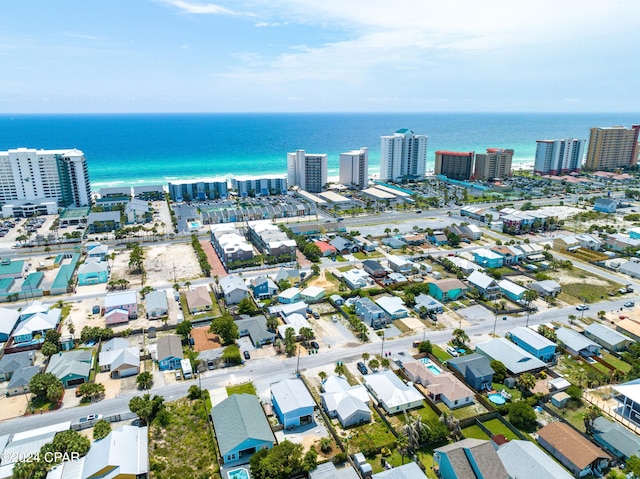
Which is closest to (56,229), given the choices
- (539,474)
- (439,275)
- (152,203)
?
(152,203)

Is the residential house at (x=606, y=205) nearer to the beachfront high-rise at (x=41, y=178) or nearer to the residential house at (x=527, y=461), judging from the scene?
the residential house at (x=527, y=461)

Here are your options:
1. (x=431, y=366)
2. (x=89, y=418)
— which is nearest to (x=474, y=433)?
(x=431, y=366)

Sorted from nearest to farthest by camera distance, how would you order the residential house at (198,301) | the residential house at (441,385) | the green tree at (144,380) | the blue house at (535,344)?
the residential house at (441,385) < the green tree at (144,380) < the blue house at (535,344) < the residential house at (198,301)

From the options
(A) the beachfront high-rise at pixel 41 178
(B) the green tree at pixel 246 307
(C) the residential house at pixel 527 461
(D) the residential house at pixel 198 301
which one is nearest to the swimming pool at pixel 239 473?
(C) the residential house at pixel 527 461

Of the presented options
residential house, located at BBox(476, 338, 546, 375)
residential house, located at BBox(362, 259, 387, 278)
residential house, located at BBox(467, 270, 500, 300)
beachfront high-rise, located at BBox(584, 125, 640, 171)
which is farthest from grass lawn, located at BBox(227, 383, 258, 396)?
beachfront high-rise, located at BBox(584, 125, 640, 171)

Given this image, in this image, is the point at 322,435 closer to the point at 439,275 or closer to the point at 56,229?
the point at 439,275

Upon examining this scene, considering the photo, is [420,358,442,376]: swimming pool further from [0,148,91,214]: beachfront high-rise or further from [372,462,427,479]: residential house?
[0,148,91,214]: beachfront high-rise
